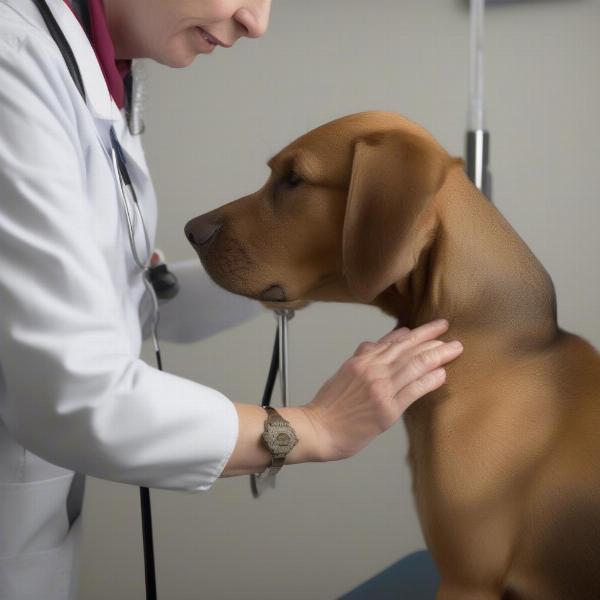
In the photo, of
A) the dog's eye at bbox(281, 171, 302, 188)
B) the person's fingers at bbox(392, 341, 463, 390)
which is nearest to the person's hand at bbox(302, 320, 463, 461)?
the person's fingers at bbox(392, 341, 463, 390)

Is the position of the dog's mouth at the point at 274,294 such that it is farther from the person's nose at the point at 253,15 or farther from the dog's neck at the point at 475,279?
the person's nose at the point at 253,15

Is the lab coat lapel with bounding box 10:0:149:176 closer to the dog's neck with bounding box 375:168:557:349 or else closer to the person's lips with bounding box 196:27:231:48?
the person's lips with bounding box 196:27:231:48

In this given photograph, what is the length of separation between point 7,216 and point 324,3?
1.28 m

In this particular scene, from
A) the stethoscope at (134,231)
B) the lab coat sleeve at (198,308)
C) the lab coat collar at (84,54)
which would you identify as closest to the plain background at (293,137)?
the lab coat sleeve at (198,308)

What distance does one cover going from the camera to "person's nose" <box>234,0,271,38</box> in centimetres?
107

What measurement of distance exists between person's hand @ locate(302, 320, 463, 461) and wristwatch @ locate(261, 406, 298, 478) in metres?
0.04

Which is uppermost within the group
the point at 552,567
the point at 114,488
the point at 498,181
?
the point at 498,181

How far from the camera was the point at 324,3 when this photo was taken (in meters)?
1.93

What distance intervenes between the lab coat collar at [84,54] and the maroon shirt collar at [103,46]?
56 millimetres

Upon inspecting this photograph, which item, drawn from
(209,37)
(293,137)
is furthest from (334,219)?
(293,137)

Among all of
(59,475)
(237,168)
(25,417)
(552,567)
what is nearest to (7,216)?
(25,417)

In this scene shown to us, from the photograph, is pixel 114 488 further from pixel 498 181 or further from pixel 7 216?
pixel 7 216

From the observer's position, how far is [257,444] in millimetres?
941

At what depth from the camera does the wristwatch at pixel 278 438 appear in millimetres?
936
